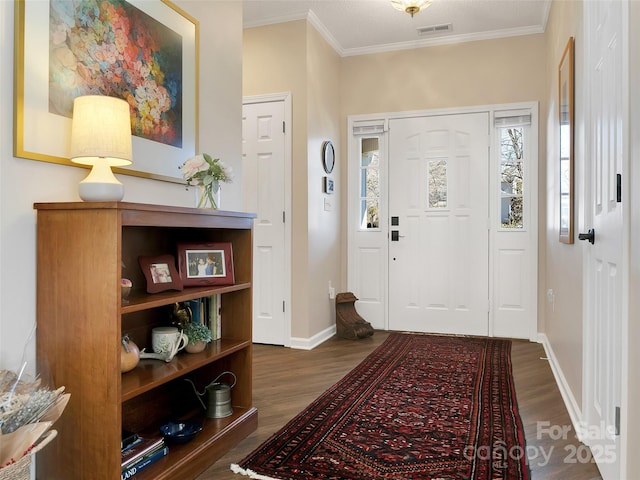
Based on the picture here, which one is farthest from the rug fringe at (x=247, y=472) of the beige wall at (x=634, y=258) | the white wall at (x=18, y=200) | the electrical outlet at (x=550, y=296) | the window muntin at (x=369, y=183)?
the window muntin at (x=369, y=183)

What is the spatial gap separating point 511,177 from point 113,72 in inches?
142

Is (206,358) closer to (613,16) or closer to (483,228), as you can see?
(613,16)

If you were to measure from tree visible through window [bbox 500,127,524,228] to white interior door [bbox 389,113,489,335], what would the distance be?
15 centimetres

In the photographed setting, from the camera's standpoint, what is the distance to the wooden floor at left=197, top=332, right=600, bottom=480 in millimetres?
2027

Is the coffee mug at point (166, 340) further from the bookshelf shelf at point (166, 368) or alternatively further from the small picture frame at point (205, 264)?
the small picture frame at point (205, 264)

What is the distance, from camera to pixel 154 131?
2.17 meters

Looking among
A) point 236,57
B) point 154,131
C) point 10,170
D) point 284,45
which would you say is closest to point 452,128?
point 284,45

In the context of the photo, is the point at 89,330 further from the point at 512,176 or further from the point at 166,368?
the point at 512,176

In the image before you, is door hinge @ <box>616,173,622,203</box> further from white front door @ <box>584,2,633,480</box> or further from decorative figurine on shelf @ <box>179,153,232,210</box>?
decorative figurine on shelf @ <box>179,153,232,210</box>

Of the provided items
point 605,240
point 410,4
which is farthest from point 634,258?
point 410,4

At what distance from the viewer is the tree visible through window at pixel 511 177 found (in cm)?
445

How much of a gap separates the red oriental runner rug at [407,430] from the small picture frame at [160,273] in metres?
0.79

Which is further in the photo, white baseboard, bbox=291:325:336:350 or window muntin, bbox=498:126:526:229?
window muntin, bbox=498:126:526:229

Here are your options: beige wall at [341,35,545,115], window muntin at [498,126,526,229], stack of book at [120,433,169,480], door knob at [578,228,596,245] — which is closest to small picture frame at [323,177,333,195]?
beige wall at [341,35,545,115]
